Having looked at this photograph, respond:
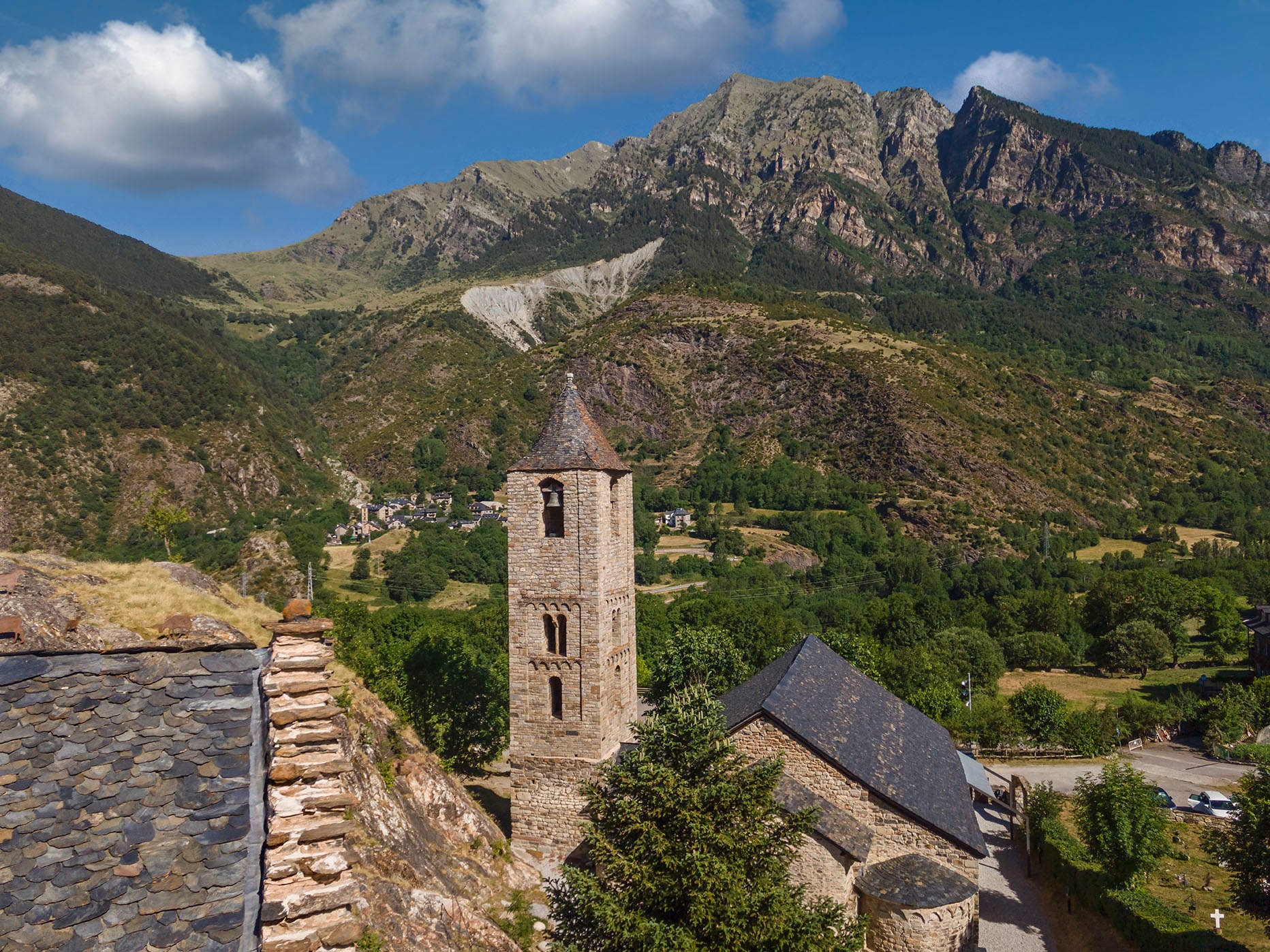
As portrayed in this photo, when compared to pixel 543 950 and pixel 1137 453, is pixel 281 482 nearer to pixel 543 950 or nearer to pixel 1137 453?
pixel 543 950

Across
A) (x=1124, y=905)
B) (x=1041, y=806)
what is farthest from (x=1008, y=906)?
(x=1041, y=806)

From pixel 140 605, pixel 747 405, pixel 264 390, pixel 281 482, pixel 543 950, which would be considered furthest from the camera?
pixel 747 405

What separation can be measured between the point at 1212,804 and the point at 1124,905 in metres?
18.3

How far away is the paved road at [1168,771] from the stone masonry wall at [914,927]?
2334 centimetres

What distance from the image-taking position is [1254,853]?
21.2 metres

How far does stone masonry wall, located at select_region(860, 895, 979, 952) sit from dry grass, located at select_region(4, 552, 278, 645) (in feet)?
54.3

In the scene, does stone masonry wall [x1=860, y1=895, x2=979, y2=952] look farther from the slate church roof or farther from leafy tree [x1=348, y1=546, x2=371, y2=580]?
leafy tree [x1=348, y1=546, x2=371, y2=580]

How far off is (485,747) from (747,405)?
124 m

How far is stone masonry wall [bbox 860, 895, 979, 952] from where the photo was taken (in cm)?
1877

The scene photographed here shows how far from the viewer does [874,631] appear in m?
71.6

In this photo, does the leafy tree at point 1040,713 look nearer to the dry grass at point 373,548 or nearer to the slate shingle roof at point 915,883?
the slate shingle roof at point 915,883

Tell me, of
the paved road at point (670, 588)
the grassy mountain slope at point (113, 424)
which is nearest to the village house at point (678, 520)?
the paved road at point (670, 588)

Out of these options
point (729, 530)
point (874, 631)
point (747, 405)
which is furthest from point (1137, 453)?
point (874, 631)

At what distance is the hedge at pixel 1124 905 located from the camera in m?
19.7
